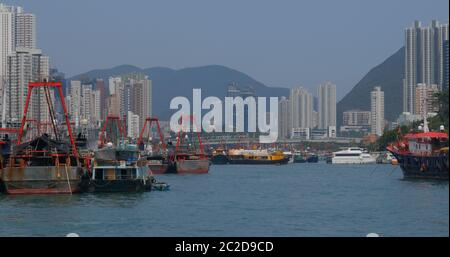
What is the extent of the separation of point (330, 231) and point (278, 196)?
26.4 ft

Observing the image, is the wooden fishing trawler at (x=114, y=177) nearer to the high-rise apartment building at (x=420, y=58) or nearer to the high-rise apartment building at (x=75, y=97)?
the high-rise apartment building at (x=75, y=97)

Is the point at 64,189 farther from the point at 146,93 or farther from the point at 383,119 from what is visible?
the point at 383,119

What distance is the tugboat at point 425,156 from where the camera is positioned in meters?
25.7

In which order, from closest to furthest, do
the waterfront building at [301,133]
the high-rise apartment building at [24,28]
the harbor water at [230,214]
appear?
the harbor water at [230,214]
the high-rise apartment building at [24,28]
the waterfront building at [301,133]

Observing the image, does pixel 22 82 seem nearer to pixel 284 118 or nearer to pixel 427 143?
pixel 427 143

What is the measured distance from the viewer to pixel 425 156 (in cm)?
2655

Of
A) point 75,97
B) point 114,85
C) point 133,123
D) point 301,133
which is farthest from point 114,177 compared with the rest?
point 301,133

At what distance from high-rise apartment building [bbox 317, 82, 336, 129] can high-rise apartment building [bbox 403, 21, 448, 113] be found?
2892 centimetres

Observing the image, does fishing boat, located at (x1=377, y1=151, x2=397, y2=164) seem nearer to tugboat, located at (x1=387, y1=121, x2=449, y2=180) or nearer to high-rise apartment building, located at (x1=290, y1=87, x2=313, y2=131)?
tugboat, located at (x1=387, y1=121, x2=449, y2=180)

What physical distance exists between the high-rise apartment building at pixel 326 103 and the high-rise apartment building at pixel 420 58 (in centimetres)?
2892

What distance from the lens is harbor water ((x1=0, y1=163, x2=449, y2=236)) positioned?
11.6 meters

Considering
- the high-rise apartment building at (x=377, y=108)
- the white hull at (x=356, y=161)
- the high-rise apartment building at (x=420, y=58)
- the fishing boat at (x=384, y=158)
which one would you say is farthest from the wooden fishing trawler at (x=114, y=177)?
the high-rise apartment building at (x=377, y=108)

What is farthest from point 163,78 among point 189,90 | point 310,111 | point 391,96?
point 391,96
